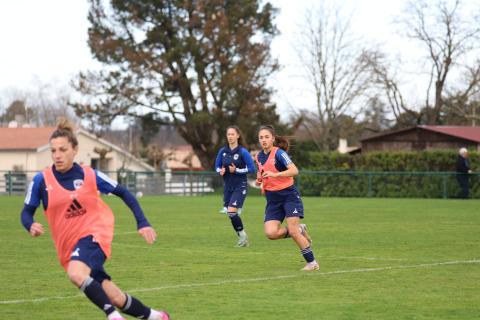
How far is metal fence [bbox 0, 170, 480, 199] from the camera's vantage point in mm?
38581

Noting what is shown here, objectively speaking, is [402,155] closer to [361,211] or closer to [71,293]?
[361,211]

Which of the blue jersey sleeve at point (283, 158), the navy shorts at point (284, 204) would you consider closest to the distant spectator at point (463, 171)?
the navy shorts at point (284, 204)

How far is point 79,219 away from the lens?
7129mm

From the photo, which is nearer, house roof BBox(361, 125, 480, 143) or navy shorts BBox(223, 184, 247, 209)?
navy shorts BBox(223, 184, 247, 209)

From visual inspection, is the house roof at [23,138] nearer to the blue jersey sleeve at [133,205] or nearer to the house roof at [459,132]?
the house roof at [459,132]

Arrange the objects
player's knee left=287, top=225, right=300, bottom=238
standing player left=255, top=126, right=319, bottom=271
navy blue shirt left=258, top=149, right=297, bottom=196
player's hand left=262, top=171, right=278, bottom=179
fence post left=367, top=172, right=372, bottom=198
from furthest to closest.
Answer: fence post left=367, top=172, right=372, bottom=198 → navy blue shirt left=258, top=149, right=297, bottom=196 → standing player left=255, top=126, right=319, bottom=271 → player's knee left=287, top=225, right=300, bottom=238 → player's hand left=262, top=171, right=278, bottom=179

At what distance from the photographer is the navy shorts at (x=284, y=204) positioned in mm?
12156

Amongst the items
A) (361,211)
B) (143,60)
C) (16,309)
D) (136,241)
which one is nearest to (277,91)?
(143,60)

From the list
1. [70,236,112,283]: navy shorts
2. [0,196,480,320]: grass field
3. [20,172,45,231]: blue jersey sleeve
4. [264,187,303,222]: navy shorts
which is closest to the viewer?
[70,236,112,283]: navy shorts

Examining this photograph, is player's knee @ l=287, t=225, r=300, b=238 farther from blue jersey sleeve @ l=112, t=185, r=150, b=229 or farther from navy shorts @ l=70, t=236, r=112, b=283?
navy shorts @ l=70, t=236, r=112, b=283

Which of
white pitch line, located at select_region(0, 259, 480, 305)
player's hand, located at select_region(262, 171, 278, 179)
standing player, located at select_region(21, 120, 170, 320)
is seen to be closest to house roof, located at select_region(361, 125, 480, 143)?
white pitch line, located at select_region(0, 259, 480, 305)

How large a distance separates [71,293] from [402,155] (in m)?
33.0

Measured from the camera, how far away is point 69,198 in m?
7.11

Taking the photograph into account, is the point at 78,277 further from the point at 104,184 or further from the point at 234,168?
the point at 234,168
